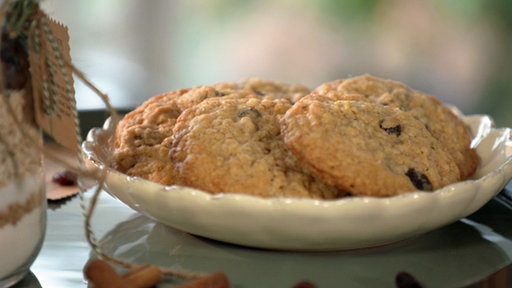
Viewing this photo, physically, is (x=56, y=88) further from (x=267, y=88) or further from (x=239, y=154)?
(x=267, y=88)

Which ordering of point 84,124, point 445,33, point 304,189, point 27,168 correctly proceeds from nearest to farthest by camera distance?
point 27,168
point 304,189
point 84,124
point 445,33

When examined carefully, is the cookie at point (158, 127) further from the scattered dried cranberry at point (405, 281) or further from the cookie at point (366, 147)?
the scattered dried cranberry at point (405, 281)

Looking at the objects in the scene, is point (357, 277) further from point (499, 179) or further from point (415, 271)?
point (499, 179)

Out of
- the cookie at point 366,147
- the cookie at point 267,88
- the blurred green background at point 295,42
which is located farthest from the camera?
the blurred green background at point 295,42

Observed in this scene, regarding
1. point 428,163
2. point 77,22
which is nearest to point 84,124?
point 428,163

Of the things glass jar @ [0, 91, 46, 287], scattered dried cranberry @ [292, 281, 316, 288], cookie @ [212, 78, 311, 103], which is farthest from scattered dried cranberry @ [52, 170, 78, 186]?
scattered dried cranberry @ [292, 281, 316, 288]

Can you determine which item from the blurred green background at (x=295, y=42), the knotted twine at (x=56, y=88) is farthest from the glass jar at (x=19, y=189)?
the blurred green background at (x=295, y=42)
